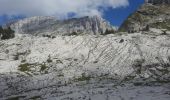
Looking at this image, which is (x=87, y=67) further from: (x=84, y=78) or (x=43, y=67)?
(x=43, y=67)

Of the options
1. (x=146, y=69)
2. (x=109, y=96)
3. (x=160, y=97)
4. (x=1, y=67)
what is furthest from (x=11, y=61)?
(x=160, y=97)

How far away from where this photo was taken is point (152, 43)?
130375 millimetres

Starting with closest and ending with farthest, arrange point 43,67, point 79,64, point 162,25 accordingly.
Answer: point 43,67 → point 79,64 → point 162,25

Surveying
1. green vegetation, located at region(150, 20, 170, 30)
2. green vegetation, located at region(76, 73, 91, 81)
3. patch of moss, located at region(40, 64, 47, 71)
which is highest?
green vegetation, located at region(150, 20, 170, 30)

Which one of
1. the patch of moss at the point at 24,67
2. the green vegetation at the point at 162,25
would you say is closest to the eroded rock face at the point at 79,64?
the patch of moss at the point at 24,67

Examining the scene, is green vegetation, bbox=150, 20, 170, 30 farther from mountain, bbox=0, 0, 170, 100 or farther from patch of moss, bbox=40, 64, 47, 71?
patch of moss, bbox=40, 64, 47, 71

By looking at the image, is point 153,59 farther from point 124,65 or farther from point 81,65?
point 81,65

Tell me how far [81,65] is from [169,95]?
49259 mm

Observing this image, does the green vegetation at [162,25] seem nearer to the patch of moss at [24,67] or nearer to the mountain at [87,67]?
the mountain at [87,67]

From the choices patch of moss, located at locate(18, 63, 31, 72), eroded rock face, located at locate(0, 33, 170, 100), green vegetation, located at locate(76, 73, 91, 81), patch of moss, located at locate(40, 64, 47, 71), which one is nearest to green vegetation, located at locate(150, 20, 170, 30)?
eroded rock face, located at locate(0, 33, 170, 100)

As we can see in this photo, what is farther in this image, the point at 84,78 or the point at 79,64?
the point at 79,64

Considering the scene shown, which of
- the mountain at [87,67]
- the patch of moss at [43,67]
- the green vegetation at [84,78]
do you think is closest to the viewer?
the mountain at [87,67]

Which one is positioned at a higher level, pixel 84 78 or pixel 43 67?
pixel 43 67

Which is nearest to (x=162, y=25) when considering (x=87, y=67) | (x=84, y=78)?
(x=87, y=67)
